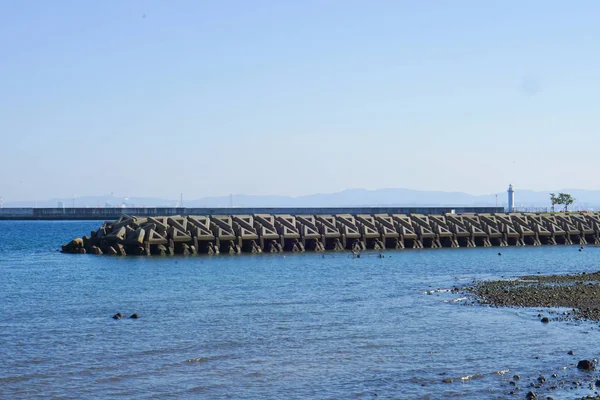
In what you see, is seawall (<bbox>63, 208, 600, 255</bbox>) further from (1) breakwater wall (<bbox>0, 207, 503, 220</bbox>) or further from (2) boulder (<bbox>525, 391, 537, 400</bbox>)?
(1) breakwater wall (<bbox>0, 207, 503, 220</bbox>)

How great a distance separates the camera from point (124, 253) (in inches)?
1857

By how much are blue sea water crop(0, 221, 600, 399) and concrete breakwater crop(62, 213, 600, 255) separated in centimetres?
1094

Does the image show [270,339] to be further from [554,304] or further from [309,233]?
[309,233]

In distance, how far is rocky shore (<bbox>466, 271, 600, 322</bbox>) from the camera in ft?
84.0

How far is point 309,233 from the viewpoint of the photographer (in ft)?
170

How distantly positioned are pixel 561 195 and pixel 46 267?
79.8 metres

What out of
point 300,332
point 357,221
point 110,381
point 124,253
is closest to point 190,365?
point 110,381

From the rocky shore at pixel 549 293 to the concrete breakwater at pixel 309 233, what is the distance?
1870cm

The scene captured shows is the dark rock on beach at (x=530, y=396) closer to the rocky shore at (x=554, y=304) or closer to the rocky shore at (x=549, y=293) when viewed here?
the rocky shore at (x=554, y=304)

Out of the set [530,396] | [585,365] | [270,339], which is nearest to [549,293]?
[585,365]

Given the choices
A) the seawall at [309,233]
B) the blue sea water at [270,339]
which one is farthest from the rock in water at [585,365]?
the seawall at [309,233]

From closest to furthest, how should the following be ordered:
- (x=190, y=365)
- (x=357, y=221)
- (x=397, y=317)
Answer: (x=190, y=365), (x=397, y=317), (x=357, y=221)

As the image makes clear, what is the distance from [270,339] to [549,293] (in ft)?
45.7

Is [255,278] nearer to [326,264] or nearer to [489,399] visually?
[326,264]
